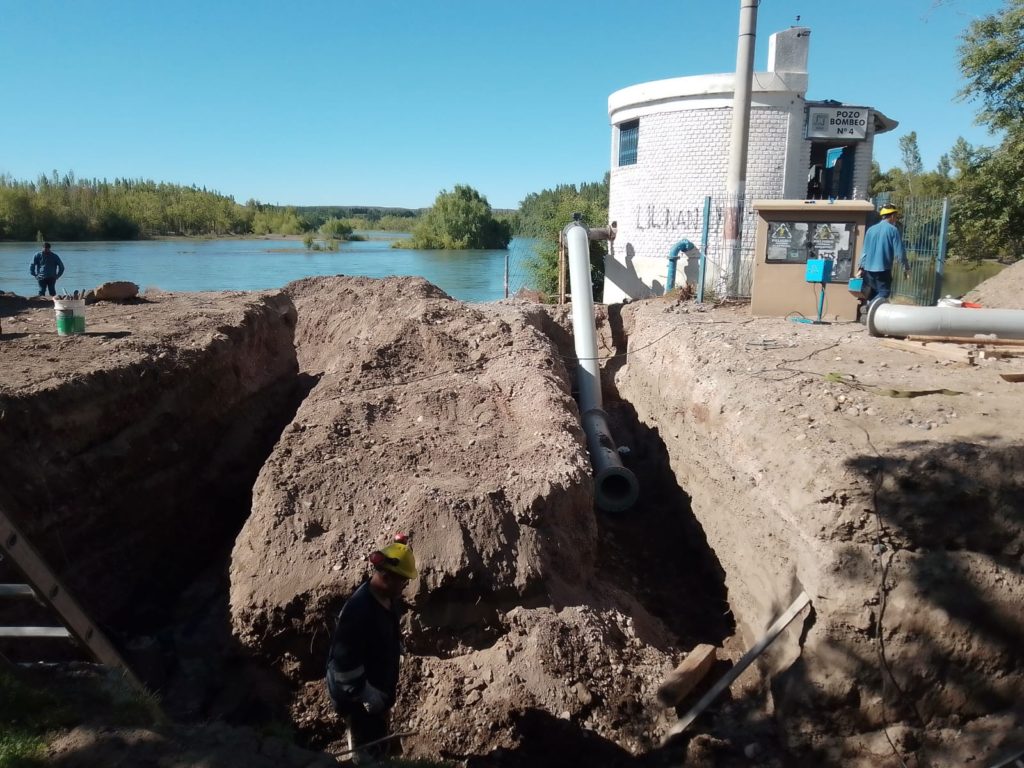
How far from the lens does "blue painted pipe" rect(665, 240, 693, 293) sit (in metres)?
14.8

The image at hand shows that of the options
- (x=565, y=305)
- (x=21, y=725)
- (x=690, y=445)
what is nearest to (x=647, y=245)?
(x=565, y=305)

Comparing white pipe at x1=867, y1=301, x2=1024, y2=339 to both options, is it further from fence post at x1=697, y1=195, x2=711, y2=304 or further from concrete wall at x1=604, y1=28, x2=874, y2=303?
concrete wall at x1=604, y1=28, x2=874, y2=303

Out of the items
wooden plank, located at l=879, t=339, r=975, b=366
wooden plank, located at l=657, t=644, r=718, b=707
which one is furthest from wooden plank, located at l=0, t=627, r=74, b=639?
wooden plank, located at l=879, t=339, r=975, b=366

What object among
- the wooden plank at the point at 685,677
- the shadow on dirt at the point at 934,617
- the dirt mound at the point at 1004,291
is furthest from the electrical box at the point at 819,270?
the wooden plank at the point at 685,677

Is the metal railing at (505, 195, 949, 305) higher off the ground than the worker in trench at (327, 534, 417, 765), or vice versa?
the metal railing at (505, 195, 949, 305)

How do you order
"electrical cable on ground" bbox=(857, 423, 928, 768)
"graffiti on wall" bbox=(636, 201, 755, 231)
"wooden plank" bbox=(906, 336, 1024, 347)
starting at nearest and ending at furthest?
1. "electrical cable on ground" bbox=(857, 423, 928, 768)
2. "wooden plank" bbox=(906, 336, 1024, 347)
3. "graffiti on wall" bbox=(636, 201, 755, 231)

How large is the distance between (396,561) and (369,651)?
57 centimetres

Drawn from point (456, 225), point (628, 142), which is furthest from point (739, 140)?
point (456, 225)

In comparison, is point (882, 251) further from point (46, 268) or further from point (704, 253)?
point (46, 268)

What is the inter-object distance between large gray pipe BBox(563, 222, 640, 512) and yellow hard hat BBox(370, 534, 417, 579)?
406 centimetres

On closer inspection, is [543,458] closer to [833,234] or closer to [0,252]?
[833,234]

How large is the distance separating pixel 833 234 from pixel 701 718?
835 cm

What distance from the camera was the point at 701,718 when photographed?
477 centimetres

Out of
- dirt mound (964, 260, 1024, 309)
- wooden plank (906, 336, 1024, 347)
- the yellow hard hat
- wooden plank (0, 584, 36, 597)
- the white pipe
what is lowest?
wooden plank (0, 584, 36, 597)
